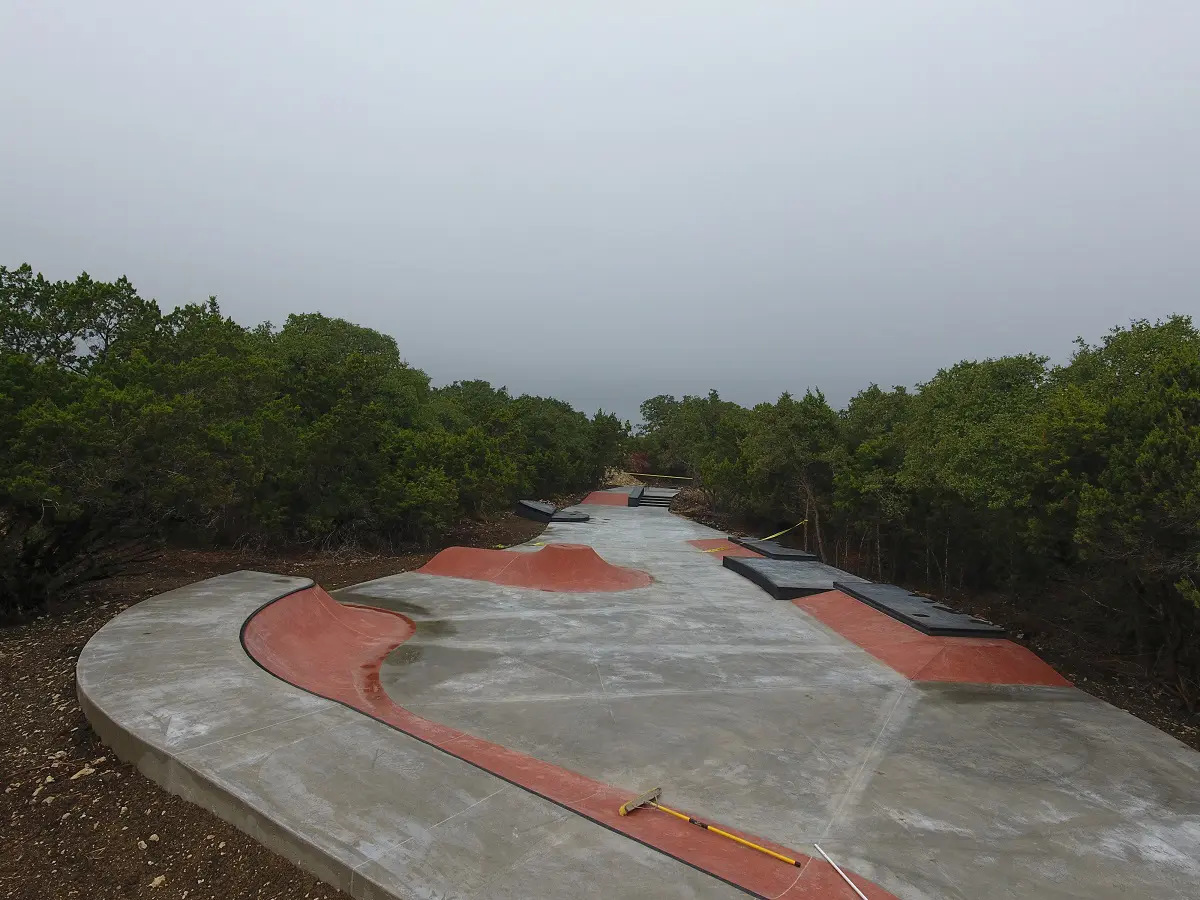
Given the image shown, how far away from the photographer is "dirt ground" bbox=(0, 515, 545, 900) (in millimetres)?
3516

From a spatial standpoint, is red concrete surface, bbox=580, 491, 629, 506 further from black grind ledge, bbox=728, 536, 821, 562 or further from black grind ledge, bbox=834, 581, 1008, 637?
black grind ledge, bbox=834, 581, 1008, 637

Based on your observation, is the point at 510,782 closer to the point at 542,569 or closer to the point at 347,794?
the point at 347,794

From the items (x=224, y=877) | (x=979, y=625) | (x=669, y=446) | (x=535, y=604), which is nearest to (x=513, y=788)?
(x=224, y=877)

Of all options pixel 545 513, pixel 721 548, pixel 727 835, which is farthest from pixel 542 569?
pixel 545 513

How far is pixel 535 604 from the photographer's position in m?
11.6

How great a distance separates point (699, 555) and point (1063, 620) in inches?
339

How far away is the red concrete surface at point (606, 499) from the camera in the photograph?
111ft

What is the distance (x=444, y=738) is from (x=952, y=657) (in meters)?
6.68

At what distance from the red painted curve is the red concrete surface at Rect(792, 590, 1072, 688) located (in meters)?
5.09

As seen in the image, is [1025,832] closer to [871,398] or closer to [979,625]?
[979,625]

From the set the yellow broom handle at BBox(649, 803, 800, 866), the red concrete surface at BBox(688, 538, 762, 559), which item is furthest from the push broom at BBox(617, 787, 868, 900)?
the red concrete surface at BBox(688, 538, 762, 559)

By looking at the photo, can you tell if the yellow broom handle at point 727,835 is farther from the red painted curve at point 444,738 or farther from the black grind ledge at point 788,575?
the black grind ledge at point 788,575

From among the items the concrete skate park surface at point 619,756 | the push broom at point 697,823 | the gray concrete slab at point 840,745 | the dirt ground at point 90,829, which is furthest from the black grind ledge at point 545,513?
the push broom at point 697,823

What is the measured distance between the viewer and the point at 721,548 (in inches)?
763
